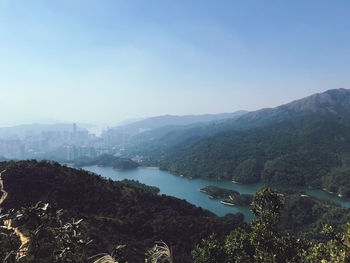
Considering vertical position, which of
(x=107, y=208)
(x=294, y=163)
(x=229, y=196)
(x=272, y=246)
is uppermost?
(x=272, y=246)

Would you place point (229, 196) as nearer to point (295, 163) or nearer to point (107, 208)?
point (295, 163)

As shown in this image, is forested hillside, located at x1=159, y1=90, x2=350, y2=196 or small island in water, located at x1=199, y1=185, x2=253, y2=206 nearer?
Result: small island in water, located at x1=199, y1=185, x2=253, y2=206

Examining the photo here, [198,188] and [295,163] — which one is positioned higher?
[295,163]

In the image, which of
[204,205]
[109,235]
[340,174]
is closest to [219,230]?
[109,235]

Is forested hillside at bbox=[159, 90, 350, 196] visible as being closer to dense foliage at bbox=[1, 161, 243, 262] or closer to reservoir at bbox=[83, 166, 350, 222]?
reservoir at bbox=[83, 166, 350, 222]

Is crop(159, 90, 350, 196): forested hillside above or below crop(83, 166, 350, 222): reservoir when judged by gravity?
above

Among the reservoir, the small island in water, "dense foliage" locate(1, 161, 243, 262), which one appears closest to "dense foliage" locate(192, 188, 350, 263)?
"dense foliage" locate(1, 161, 243, 262)

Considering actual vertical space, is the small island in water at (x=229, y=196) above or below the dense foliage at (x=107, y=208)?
below

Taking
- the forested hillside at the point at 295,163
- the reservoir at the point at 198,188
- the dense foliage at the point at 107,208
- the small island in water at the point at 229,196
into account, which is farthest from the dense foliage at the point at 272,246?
the forested hillside at the point at 295,163

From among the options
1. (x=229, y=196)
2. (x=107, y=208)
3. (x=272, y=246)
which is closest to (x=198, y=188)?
(x=229, y=196)

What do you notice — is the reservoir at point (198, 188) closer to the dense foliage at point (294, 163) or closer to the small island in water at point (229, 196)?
the small island in water at point (229, 196)
